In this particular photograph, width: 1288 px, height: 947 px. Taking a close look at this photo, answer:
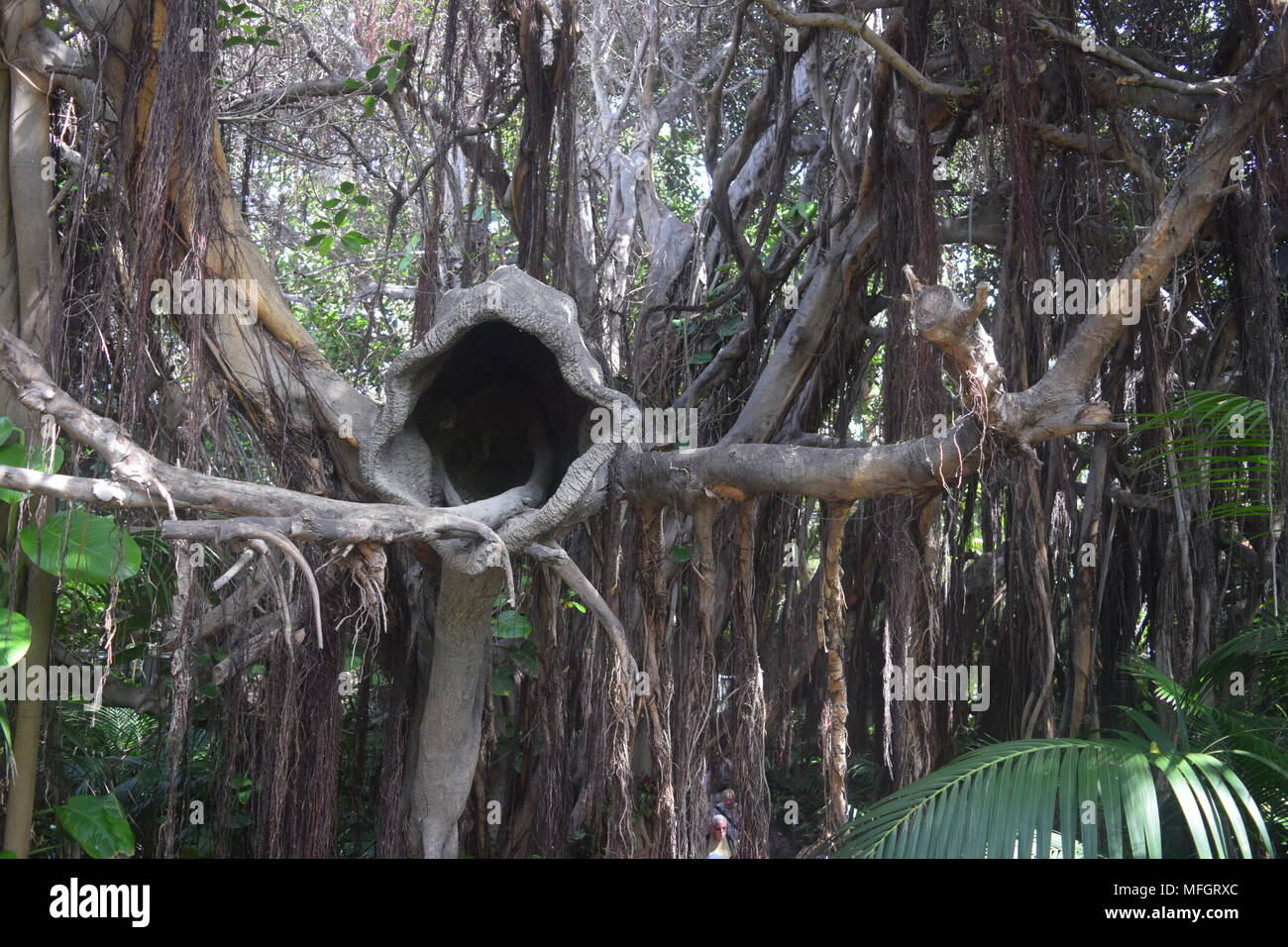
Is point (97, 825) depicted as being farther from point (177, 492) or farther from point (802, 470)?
point (802, 470)

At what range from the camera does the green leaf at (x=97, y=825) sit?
9.32ft

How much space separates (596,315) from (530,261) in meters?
0.39

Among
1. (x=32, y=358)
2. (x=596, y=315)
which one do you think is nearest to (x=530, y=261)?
(x=596, y=315)

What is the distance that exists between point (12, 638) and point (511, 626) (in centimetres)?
136

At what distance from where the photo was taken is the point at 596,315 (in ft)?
12.5

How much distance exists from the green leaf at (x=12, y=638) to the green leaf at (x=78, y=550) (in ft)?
0.43

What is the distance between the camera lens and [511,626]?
3.44 metres

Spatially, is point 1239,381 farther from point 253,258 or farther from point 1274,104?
point 253,258

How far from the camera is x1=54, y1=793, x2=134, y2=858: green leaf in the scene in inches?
112

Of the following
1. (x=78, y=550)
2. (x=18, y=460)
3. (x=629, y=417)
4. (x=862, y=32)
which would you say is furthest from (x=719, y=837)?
(x=862, y=32)

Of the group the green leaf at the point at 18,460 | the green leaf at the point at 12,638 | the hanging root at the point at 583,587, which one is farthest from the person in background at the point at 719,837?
the green leaf at the point at 18,460

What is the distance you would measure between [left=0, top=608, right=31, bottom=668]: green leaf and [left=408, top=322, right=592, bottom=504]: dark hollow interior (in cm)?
102

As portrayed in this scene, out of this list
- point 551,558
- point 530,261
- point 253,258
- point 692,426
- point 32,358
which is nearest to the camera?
point 32,358

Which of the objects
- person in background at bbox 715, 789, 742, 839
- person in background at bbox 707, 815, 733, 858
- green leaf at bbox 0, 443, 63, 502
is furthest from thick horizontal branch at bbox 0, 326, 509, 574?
person in background at bbox 707, 815, 733, 858
